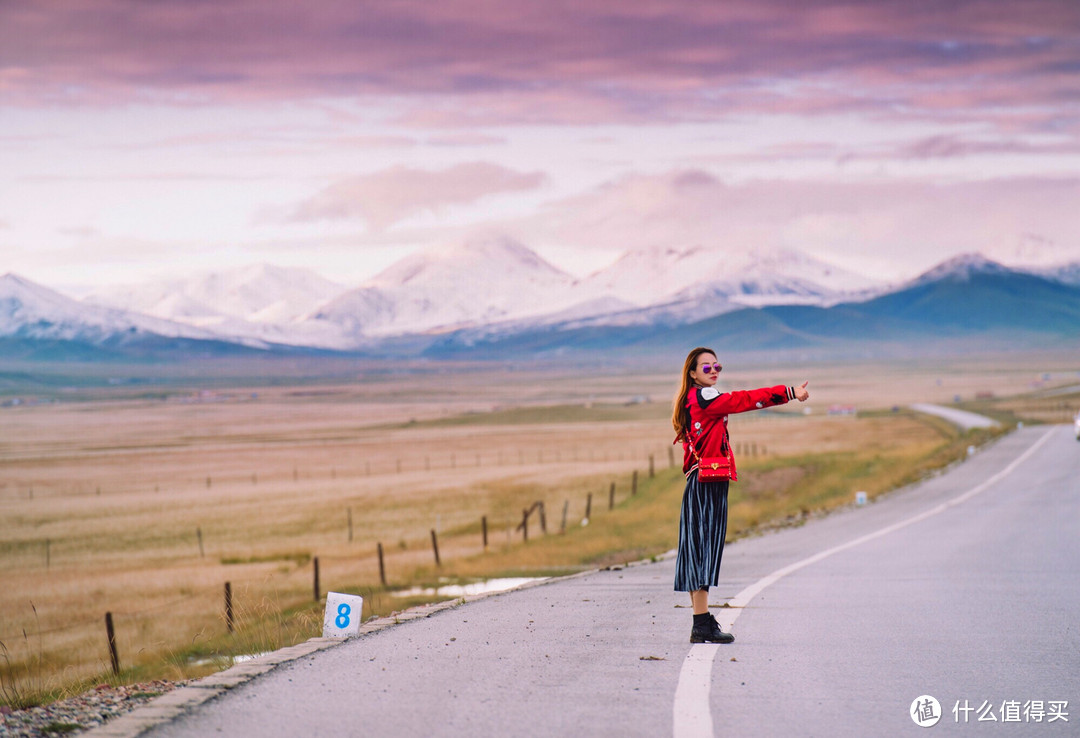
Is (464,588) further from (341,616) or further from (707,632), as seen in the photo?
(707,632)

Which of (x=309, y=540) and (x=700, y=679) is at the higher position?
(x=700, y=679)

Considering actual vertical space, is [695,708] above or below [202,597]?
above

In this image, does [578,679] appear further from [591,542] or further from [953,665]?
[591,542]

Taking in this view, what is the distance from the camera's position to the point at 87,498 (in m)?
61.5

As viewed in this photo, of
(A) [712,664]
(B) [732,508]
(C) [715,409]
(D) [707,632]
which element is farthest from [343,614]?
(B) [732,508]

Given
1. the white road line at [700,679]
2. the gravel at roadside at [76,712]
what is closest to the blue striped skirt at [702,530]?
the white road line at [700,679]

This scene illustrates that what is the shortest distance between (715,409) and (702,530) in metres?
0.97

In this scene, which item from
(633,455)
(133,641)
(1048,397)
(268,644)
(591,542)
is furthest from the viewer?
(1048,397)

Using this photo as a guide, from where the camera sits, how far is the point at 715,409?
7805 mm

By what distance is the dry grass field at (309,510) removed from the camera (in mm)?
22984

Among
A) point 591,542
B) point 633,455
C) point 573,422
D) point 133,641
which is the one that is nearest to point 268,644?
point 133,641

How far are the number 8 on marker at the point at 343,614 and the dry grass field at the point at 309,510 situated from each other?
4.88 ft

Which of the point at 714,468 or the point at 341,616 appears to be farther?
the point at 341,616

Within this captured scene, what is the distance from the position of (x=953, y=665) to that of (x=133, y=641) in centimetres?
1843
